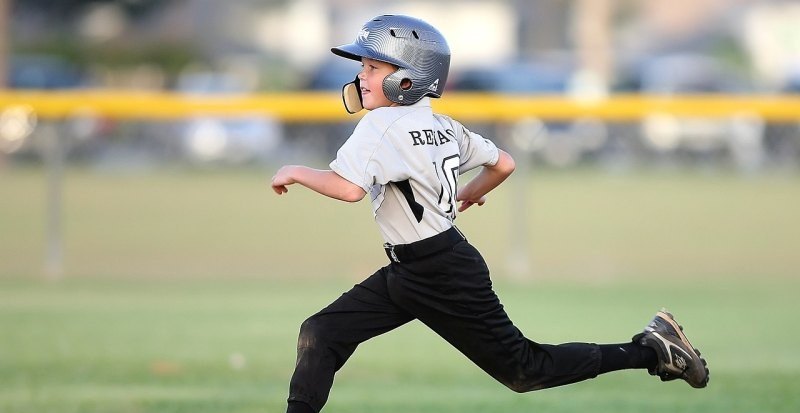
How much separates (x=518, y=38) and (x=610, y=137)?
45.0m

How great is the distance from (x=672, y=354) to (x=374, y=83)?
5.93 feet

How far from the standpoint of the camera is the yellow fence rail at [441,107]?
14.3 meters

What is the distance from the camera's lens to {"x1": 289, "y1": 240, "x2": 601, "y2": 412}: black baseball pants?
19.9ft

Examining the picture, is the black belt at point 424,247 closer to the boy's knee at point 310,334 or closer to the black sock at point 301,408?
the boy's knee at point 310,334

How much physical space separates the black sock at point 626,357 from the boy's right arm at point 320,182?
1.40 metres

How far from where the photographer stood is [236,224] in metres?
19.2

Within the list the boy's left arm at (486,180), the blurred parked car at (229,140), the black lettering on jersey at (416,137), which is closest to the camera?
the black lettering on jersey at (416,137)

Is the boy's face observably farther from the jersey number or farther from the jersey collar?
the jersey number

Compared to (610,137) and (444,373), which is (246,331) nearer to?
(444,373)

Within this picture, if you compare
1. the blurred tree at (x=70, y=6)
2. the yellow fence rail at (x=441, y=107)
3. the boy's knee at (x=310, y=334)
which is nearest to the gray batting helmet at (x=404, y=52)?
the boy's knee at (x=310, y=334)

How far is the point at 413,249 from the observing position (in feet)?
19.9

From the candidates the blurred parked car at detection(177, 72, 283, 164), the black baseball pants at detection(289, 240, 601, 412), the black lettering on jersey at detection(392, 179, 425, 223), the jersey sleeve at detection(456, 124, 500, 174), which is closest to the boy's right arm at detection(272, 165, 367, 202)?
the black lettering on jersey at detection(392, 179, 425, 223)

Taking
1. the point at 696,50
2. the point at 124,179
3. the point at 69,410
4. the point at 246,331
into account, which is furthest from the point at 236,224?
the point at 696,50

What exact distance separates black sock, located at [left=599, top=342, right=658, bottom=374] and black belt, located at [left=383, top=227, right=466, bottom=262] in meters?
0.90
